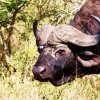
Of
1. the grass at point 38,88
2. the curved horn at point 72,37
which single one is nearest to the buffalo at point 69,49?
the curved horn at point 72,37

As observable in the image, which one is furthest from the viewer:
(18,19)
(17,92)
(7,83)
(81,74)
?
(18,19)

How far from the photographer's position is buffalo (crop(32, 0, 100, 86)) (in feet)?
20.4

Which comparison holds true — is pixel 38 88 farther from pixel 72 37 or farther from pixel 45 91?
pixel 72 37

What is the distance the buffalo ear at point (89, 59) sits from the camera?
6313 mm

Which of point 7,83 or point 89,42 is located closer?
point 89,42

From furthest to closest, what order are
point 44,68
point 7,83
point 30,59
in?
point 30,59 < point 7,83 < point 44,68

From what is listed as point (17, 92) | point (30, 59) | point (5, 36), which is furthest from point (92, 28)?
point (5, 36)

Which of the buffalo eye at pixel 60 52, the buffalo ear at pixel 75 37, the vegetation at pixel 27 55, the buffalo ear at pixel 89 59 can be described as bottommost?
the vegetation at pixel 27 55

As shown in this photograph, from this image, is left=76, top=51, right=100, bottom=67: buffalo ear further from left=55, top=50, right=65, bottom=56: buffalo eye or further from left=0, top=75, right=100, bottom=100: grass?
left=0, top=75, right=100, bottom=100: grass

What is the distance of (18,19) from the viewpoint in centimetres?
1000

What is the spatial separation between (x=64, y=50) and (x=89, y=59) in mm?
319

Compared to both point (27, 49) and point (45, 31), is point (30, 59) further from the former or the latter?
point (45, 31)

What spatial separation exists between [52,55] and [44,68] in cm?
20

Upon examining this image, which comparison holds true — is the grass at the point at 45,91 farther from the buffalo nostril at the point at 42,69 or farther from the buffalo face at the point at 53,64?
the buffalo nostril at the point at 42,69
